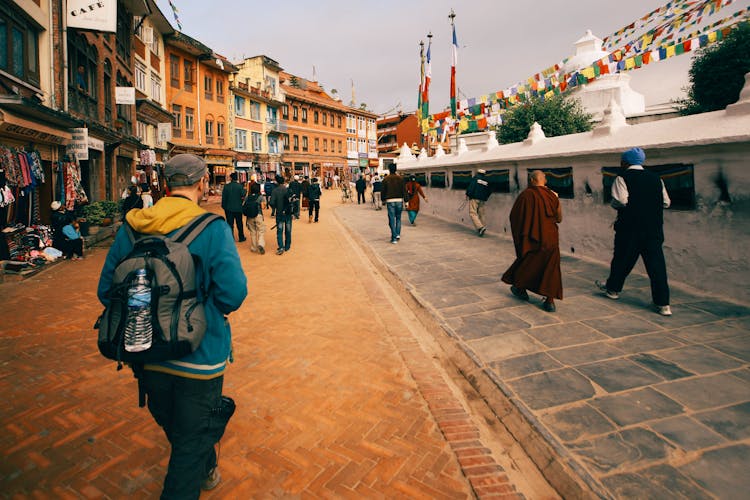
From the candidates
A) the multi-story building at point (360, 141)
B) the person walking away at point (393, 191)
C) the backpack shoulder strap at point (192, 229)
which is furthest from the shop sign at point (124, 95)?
the multi-story building at point (360, 141)

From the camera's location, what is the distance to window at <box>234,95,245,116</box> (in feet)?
124

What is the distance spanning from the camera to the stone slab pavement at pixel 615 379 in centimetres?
258

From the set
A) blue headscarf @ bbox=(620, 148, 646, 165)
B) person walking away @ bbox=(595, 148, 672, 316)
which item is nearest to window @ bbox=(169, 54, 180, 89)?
blue headscarf @ bbox=(620, 148, 646, 165)

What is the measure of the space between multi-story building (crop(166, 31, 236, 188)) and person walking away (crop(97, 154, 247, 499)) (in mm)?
30383

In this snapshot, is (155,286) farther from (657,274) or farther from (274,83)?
(274,83)

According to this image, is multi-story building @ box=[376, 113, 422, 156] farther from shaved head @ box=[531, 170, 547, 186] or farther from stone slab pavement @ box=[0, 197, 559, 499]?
stone slab pavement @ box=[0, 197, 559, 499]

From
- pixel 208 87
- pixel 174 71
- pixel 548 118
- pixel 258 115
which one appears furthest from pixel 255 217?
pixel 258 115

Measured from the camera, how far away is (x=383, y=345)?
15.7 ft

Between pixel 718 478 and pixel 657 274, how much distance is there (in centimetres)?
309

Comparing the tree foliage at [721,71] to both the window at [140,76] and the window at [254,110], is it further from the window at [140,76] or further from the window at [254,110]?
the window at [254,110]

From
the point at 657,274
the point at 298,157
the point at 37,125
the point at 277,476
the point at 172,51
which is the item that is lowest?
the point at 277,476

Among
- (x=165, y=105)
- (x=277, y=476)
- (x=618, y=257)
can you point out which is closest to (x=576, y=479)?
(x=277, y=476)

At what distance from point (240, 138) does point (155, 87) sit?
1217 cm

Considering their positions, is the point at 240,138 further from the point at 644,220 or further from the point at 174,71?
the point at 644,220
